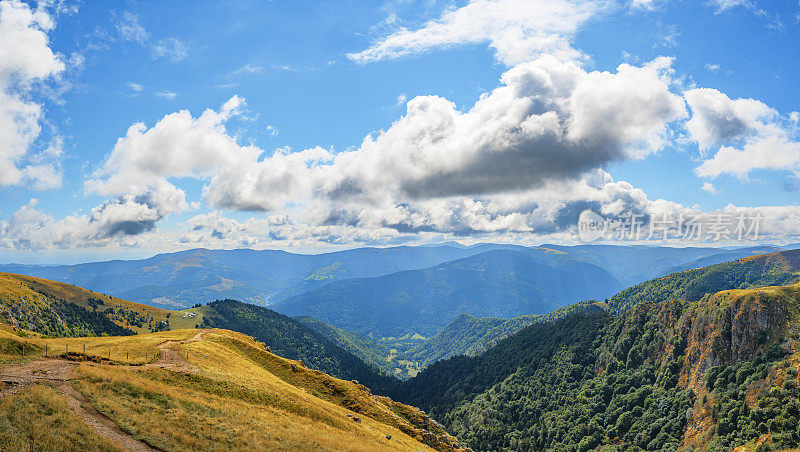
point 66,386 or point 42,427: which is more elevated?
point 42,427

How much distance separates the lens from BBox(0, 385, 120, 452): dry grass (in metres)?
28.9

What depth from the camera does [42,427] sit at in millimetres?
31000

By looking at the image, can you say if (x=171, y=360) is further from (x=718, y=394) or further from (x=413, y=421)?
(x=718, y=394)

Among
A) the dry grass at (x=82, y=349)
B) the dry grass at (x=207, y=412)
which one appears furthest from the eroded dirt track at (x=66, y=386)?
the dry grass at (x=82, y=349)

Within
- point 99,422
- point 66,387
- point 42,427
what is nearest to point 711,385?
point 99,422

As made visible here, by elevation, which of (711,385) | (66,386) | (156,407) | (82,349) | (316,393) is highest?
(66,386)

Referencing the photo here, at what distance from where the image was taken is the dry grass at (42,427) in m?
28.9

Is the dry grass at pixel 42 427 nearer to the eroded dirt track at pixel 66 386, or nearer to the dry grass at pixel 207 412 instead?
the eroded dirt track at pixel 66 386

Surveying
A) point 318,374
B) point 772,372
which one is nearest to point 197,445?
point 318,374

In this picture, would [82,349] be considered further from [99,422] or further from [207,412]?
[99,422]

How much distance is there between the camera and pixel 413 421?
121750 mm

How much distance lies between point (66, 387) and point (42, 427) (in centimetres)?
1304

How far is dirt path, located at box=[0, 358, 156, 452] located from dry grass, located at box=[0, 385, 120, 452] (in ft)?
4.82

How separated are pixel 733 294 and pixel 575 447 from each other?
328 feet
